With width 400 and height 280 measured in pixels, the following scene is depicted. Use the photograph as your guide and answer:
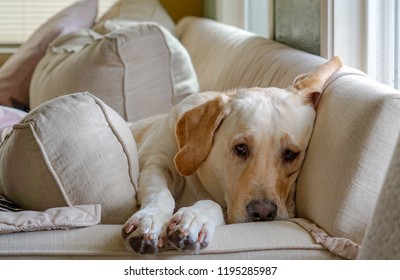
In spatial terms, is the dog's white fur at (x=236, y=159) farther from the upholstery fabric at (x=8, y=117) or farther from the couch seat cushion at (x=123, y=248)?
the upholstery fabric at (x=8, y=117)

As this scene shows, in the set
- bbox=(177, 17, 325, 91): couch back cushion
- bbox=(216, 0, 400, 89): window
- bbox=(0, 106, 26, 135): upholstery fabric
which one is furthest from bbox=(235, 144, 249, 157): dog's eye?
bbox=(0, 106, 26, 135): upholstery fabric

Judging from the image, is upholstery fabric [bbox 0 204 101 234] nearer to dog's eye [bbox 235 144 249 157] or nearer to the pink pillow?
dog's eye [bbox 235 144 249 157]

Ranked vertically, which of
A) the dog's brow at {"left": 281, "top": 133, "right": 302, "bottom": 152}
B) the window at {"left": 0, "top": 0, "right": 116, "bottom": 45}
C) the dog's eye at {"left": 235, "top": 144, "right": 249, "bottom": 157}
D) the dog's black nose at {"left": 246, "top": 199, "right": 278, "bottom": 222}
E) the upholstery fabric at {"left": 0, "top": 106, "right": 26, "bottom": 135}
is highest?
the dog's brow at {"left": 281, "top": 133, "right": 302, "bottom": 152}

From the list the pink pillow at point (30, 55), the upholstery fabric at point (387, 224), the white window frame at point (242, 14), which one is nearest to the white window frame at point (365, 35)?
the upholstery fabric at point (387, 224)

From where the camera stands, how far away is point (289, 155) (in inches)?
76.9

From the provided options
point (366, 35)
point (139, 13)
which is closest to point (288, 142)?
point (366, 35)

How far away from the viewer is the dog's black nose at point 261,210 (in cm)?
185

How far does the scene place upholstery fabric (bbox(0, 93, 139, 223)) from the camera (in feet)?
5.98

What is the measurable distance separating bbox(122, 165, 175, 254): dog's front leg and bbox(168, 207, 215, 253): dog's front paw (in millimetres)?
29

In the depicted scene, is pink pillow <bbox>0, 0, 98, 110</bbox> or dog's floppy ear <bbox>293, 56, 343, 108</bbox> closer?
dog's floppy ear <bbox>293, 56, 343, 108</bbox>

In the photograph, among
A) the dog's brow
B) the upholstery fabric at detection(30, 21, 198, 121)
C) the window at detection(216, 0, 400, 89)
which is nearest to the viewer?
the dog's brow

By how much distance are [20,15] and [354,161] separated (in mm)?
4583
